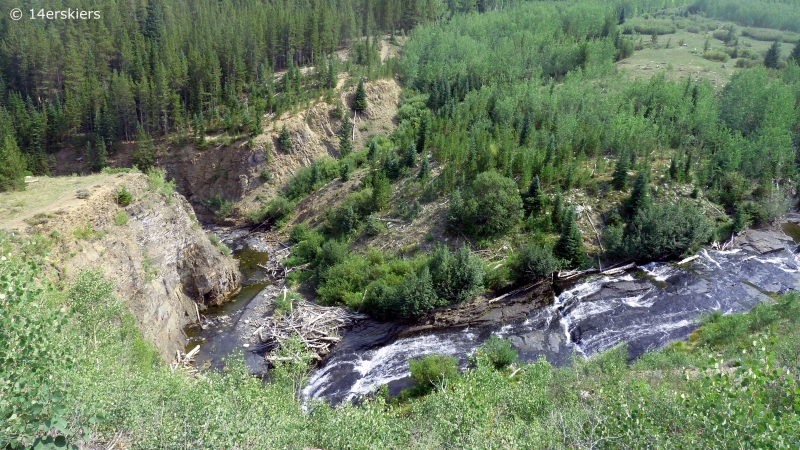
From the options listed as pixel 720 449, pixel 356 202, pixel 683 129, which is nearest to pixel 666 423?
pixel 720 449

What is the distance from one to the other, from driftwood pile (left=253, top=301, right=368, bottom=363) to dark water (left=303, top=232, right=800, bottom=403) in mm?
1013

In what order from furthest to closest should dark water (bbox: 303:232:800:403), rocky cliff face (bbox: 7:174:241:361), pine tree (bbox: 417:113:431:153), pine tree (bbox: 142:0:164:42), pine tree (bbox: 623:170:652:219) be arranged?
pine tree (bbox: 142:0:164:42) < pine tree (bbox: 417:113:431:153) < pine tree (bbox: 623:170:652:219) < dark water (bbox: 303:232:800:403) < rocky cliff face (bbox: 7:174:241:361)

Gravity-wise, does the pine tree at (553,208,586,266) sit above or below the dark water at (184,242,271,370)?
above

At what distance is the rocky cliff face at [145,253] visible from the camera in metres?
28.8

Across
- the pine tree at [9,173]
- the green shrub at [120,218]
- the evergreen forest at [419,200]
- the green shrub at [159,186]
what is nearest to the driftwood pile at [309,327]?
the evergreen forest at [419,200]

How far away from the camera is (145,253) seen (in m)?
33.3

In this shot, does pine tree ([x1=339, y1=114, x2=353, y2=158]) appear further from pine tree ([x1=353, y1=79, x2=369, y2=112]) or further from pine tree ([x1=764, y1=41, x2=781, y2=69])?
pine tree ([x1=764, y1=41, x2=781, y2=69])

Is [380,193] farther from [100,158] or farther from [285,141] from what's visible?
[100,158]

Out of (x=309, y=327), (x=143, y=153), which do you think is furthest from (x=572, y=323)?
(x=143, y=153)

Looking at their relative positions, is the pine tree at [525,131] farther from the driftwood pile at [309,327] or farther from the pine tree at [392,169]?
the driftwood pile at [309,327]

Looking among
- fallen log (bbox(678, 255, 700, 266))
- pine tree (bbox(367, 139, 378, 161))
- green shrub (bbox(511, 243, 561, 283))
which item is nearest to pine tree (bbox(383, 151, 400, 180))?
pine tree (bbox(367, 139, 378, 161))

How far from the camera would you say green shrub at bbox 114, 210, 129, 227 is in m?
31.9

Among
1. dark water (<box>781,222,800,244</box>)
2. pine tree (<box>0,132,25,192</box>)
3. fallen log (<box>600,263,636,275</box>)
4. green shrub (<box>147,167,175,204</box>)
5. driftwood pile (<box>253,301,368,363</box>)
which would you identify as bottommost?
driftwood pile (<box>253,301,368,363</box>)

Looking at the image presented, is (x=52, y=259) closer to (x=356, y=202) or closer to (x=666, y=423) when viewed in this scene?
(x=356, y=202)
